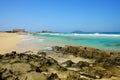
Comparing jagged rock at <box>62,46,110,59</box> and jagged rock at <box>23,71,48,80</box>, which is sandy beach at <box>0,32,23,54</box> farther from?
jagged rock at <box>23,71,48,80</box>

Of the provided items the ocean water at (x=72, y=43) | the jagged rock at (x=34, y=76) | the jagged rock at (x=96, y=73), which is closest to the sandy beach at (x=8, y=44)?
the ocean water at (x=72, y=43)

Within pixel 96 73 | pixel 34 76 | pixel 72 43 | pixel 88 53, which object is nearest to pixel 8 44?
pixel 72 43

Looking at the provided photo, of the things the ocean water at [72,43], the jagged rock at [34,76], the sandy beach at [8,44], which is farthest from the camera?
the ocean water at [72,43]

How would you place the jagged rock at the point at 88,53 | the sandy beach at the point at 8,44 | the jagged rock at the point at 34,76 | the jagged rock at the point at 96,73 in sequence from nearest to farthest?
the jagged rock at the point at 34,76
the jagged rock at the point at 96,73
the jagged rock at the point at 88,53
the sandy beach at the point at 8,44

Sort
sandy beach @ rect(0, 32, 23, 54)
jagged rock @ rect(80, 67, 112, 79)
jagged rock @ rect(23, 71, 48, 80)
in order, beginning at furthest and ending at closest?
sandy beach @ rect(0, 32, 23, 54) → jagged rock @ rect(80, 67, 112, 79) → jagged rock @ rect(23, 71, 48, 80)

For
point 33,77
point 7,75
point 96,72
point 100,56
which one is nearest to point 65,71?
point 96,72

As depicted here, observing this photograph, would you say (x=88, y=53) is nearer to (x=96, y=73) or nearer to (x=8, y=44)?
(x=96, y=73)

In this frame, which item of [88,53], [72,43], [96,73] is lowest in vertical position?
[72,43]

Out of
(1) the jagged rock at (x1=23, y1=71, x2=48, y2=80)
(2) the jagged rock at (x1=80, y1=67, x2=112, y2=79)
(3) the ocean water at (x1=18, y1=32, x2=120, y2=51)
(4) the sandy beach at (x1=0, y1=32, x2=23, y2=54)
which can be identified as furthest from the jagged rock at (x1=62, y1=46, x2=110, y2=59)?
(1) the jagged rock at (x1=23, y1=71, x2=48, y2=80)

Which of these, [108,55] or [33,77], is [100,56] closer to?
[108,55]

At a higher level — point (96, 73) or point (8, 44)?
point (96, 73)

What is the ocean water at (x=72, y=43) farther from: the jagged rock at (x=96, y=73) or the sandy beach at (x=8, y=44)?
the jagged rock at (x=96, y=73)

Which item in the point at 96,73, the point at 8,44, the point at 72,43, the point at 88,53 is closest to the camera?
the point at 96,73

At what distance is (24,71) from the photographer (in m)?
7.01
